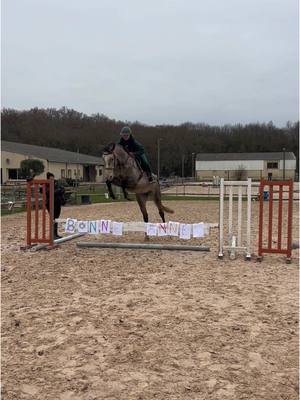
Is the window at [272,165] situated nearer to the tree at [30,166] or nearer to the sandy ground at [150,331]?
the tree at [30,166]

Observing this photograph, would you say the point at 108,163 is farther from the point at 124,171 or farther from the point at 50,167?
the point at 50,167

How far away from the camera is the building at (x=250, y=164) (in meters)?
95.4

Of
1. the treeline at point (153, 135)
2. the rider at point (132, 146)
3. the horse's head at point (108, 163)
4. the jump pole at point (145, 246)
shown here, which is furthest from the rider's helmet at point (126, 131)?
the treeline at point (153, 135)

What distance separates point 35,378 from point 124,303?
1.88 meters

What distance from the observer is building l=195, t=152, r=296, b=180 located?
95438mm

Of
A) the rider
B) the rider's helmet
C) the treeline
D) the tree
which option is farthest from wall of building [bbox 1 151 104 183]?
the rider's helmet

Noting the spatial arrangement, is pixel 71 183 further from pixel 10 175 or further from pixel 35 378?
pixel 35 378

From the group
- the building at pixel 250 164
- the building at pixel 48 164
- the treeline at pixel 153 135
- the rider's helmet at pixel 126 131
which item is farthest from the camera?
the building at pixel 250 164

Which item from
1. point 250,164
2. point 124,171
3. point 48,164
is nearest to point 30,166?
point 48,164

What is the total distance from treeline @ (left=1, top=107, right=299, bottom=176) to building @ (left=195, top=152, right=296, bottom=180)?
492cm

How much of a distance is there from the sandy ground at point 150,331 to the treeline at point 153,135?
62.9 metres

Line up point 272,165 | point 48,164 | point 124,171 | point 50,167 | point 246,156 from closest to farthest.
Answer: point 124,171 < point 48,164 < point 50,167 < point 272,165 < point 246,156

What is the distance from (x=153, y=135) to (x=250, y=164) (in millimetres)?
23954

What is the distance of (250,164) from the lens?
98.8 meters
